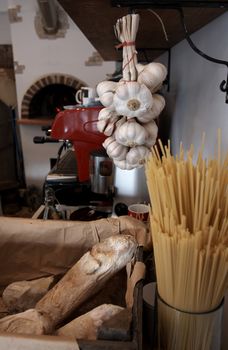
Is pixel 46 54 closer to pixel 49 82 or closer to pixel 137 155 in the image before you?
pixel 49 82

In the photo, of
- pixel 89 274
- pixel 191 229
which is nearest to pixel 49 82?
pixel 89 274

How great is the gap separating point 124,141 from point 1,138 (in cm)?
280

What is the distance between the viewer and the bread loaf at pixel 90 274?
1.55 ft

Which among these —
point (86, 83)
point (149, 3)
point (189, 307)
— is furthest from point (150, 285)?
point (86, 83)

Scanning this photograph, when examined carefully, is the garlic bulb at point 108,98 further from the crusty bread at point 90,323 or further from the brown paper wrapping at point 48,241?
the crusty bread at point 90,323

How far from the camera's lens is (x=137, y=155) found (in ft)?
1.74

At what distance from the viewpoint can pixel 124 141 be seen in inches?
20.1

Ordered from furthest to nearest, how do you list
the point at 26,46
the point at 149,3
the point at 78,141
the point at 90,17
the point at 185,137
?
the point at 26,46 → the point at 78,141 → the point at 185,137 → the point at 90,17 → the point at 149,3

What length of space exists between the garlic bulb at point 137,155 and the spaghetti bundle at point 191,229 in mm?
190

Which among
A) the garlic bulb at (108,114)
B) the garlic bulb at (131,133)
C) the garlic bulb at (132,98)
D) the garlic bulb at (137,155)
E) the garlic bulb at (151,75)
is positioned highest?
the garlic bulb at (151,75)

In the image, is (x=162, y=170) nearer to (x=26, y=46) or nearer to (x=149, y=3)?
(x=149, y=3)

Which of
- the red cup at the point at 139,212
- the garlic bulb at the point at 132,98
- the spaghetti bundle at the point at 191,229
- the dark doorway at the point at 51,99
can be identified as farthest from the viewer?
the dark doorway at the point at 51,99

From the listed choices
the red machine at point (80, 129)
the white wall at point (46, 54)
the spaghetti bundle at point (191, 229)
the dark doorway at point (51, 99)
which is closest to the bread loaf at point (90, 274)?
the spaghetti bundle at point (191, 229)

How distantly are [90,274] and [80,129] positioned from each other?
64 centimetres
